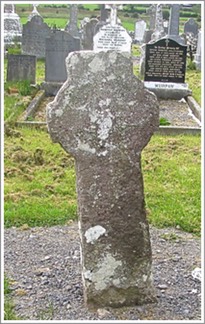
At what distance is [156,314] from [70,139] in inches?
52.3

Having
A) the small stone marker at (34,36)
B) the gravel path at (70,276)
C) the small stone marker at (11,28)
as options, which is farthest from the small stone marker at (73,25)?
the gravel path at (70,276)

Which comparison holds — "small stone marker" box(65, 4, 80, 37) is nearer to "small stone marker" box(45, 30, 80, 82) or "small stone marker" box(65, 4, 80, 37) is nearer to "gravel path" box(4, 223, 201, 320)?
"small stone marker" box(45, 30, 80, 82)

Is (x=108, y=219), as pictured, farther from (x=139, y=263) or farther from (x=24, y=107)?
(x=24, y=107)

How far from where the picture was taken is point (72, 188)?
21.9ft

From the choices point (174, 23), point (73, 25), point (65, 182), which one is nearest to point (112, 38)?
point (174, 23)

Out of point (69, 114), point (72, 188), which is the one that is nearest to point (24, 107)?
point (72, 188)

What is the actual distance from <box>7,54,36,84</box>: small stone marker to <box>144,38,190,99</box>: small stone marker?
8.12 ft

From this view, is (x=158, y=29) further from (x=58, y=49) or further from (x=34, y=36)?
(x=58, y=49)

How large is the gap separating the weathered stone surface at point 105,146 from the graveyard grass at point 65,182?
1.77 meters

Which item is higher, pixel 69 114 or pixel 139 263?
pixel 69 114

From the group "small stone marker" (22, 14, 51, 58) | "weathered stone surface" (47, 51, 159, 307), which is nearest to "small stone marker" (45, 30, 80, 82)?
"small stone marker" (22, 14, 51, 58)

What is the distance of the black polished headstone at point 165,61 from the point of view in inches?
480

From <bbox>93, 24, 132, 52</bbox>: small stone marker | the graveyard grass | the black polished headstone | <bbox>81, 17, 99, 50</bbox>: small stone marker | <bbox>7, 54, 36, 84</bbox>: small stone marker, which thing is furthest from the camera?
<bbox>81, 17, 99, 50</bbox>: small stone marker

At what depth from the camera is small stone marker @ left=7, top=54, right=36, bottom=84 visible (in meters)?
12.5
